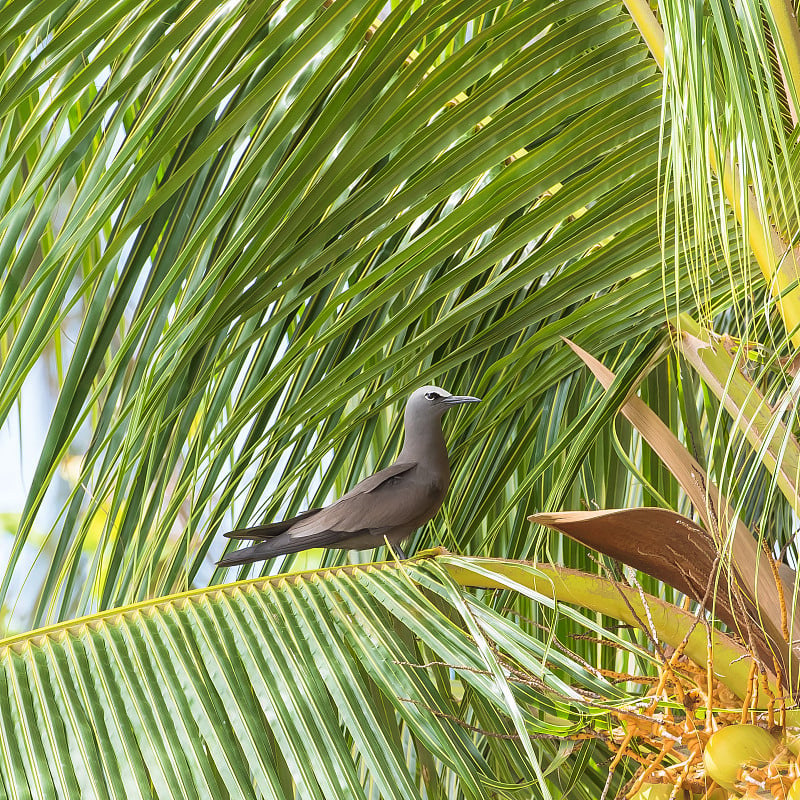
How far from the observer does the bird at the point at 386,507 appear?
80cm

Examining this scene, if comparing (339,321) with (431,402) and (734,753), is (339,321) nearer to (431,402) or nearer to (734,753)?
(431,402)

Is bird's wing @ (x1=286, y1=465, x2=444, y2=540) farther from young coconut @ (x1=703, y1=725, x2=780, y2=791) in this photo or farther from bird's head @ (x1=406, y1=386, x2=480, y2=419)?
young coconut @ (x1=703, y1=725, x2=780, y2=791)

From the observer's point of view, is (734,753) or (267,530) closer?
(734,753)

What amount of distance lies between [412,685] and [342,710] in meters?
0.05

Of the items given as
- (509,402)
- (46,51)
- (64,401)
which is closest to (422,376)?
(509,402)

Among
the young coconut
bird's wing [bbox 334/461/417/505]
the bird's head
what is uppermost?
the bird's head

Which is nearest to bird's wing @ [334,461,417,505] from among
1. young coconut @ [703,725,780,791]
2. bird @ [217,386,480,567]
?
bird @ [217,386,480,567]

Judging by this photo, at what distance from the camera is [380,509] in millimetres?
830

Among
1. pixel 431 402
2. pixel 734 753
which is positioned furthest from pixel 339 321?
pixel 734 753

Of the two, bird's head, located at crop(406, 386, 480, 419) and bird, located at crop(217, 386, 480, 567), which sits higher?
bird's head, located at crop(406, 386, 480, 419)

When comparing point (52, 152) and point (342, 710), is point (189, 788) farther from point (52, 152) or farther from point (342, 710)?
point (52, 152)

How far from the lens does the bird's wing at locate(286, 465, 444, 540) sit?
0.81 meters

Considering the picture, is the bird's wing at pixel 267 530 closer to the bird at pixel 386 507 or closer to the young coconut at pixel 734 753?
the bird at pixel 386 507

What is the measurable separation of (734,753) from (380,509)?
15.3 inches
